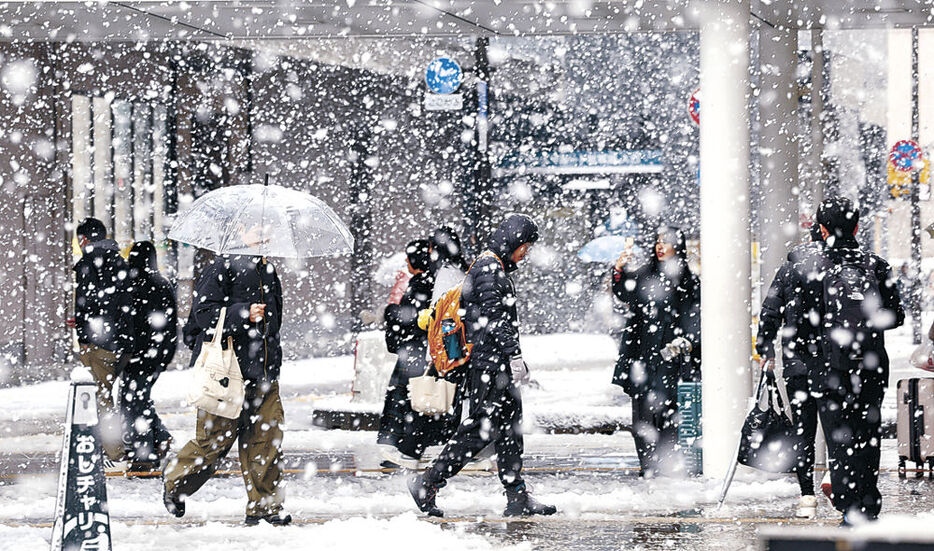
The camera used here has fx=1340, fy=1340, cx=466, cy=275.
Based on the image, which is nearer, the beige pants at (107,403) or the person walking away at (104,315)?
the person walking away at (104,315)

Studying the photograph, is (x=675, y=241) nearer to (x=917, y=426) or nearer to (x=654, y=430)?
(x=654, y=430)

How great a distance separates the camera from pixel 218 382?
24.2 ft

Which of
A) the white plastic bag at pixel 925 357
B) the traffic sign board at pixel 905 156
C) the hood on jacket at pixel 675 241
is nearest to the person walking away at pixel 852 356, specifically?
the hood on jacket at pixel 675 241

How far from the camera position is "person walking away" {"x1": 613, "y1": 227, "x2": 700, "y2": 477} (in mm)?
9203

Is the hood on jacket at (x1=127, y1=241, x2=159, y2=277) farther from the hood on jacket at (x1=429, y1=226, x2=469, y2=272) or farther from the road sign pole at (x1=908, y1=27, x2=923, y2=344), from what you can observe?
the road sign pole at (x1=908, y1=27, x2=923, y2=344)

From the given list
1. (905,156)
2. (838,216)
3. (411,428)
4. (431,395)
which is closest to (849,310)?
(838,216)

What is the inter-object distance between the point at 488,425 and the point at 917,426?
11.8 feet

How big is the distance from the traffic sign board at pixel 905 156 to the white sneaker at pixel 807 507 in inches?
857

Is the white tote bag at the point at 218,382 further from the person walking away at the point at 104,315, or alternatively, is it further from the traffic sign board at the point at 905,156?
the traffic sign board at the point at 905,156

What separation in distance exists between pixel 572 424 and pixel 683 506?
4412 mm

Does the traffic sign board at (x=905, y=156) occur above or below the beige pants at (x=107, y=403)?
above

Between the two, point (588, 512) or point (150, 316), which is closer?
point (588, 512)

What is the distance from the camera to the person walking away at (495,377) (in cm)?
772

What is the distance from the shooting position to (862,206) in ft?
149
